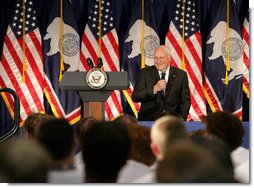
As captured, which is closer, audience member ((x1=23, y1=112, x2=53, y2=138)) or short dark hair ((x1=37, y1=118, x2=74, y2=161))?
short dark hair ((x1=37, y1=118, x2=74, y2=161))

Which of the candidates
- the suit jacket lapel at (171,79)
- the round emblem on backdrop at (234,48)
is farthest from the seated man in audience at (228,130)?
the round emblem on backdrop at (234,48)

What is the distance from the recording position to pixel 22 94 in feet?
27.0

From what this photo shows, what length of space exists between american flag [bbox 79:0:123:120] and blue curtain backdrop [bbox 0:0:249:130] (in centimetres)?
12

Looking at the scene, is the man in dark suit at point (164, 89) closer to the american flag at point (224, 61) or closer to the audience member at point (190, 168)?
the american flag at point (224, 61)

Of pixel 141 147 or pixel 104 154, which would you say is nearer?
pixel 104 154

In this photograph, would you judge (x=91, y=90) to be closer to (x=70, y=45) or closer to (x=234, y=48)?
(x=70, y=45)

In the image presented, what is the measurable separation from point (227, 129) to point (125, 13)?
584 centimetres

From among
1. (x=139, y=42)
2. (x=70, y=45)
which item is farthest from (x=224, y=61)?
(x=70, y=45)

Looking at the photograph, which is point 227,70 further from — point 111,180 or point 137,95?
point 111,180

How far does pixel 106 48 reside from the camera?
8.32 m

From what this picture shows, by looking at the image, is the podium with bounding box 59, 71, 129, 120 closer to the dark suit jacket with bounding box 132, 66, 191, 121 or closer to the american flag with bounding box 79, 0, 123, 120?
the dark suit jacket with bounding box 132, 66, 191, 121

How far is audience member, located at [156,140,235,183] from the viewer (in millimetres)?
1250

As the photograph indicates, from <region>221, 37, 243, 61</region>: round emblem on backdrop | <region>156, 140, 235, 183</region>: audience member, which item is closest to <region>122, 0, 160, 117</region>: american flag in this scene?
<region>221, 37, 243, 61</region>: round emblem on backdrop

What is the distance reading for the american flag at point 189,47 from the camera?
8.25 m
